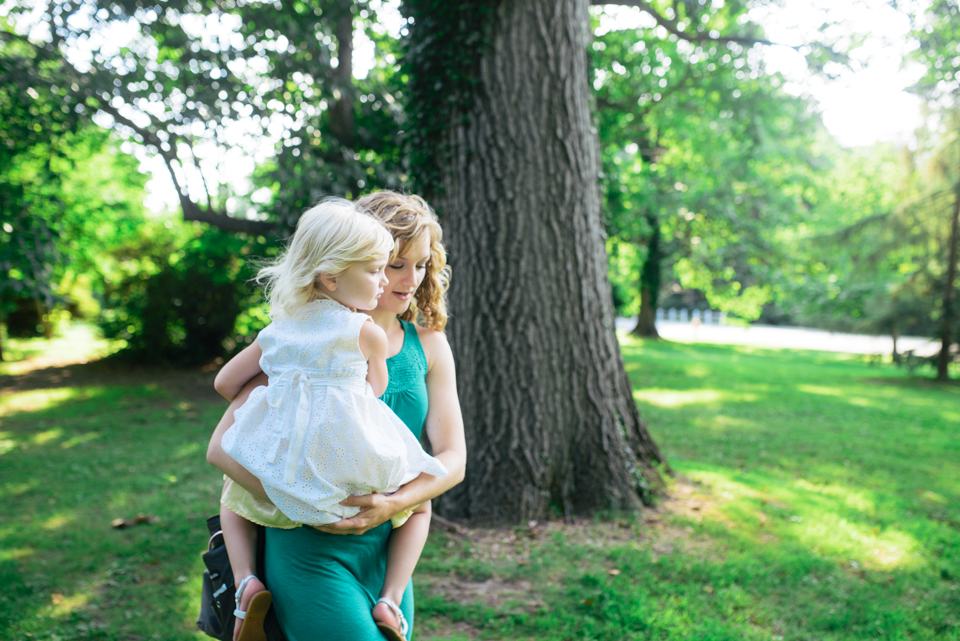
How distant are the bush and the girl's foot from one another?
12.2 m

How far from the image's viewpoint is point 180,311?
43.5 feet

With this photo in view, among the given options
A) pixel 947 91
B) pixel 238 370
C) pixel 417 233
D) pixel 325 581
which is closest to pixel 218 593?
pixel 325 581

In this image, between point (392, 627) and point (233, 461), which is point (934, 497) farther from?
point (233, 461)

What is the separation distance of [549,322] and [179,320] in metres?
11.3

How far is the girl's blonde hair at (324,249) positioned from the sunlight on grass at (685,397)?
937cm

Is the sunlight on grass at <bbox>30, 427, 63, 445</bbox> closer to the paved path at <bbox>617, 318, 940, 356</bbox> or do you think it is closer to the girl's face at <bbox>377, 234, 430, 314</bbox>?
the girl's face at <bbox>377, 234, 430, 314</bbox>

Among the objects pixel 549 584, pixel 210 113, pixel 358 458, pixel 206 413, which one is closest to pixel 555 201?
pixel 549 584

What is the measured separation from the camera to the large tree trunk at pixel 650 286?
77.8 ft

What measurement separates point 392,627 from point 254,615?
1.22 feet

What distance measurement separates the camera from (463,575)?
12.7 ft

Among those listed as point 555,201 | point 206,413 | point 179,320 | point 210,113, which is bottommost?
point 206,413

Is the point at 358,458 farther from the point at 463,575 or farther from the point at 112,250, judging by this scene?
the point at 112,250

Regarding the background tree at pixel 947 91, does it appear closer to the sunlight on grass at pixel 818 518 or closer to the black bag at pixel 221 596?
the sunlight on grass at pixel 818 518

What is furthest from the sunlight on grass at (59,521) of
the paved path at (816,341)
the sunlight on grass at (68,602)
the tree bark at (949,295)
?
the paved path at (816,341)
